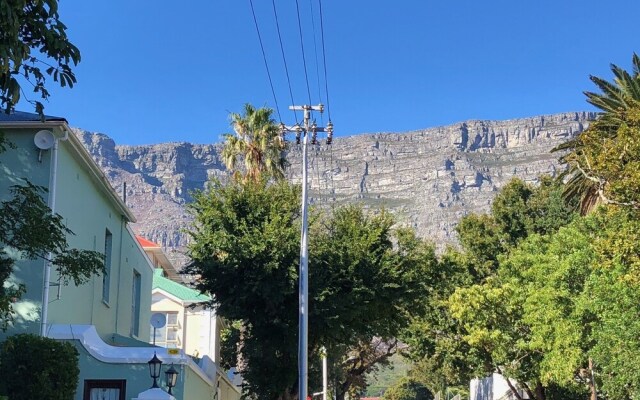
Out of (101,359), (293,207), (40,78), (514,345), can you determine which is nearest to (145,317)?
(293,207)

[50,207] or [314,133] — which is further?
[314,133]

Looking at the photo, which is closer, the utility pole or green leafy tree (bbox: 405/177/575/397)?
the utility pole

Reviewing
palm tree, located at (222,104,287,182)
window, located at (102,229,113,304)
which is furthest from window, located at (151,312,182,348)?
window, located at (102,229,113,304)

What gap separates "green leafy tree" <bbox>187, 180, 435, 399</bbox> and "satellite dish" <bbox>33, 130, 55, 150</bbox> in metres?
10.3

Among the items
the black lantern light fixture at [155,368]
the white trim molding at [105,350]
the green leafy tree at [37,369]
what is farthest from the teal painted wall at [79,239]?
the black lantern light fixture at [155,368]

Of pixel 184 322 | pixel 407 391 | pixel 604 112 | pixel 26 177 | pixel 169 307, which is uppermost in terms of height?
pixel 604 112

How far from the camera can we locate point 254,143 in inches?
1433

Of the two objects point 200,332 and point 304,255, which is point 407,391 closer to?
point 200,332

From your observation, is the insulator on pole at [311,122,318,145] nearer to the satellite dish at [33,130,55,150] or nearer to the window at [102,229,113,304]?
the window at [102,229,113,304]

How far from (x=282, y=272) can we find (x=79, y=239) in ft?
28.7

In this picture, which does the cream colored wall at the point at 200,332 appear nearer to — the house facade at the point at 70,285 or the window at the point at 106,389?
the house facade at the point at 70,285

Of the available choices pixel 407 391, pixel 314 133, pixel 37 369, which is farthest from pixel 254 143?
pixel 407 391

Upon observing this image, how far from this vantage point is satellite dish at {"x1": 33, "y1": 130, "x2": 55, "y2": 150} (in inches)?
680

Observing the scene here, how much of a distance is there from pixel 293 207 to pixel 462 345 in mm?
17642
